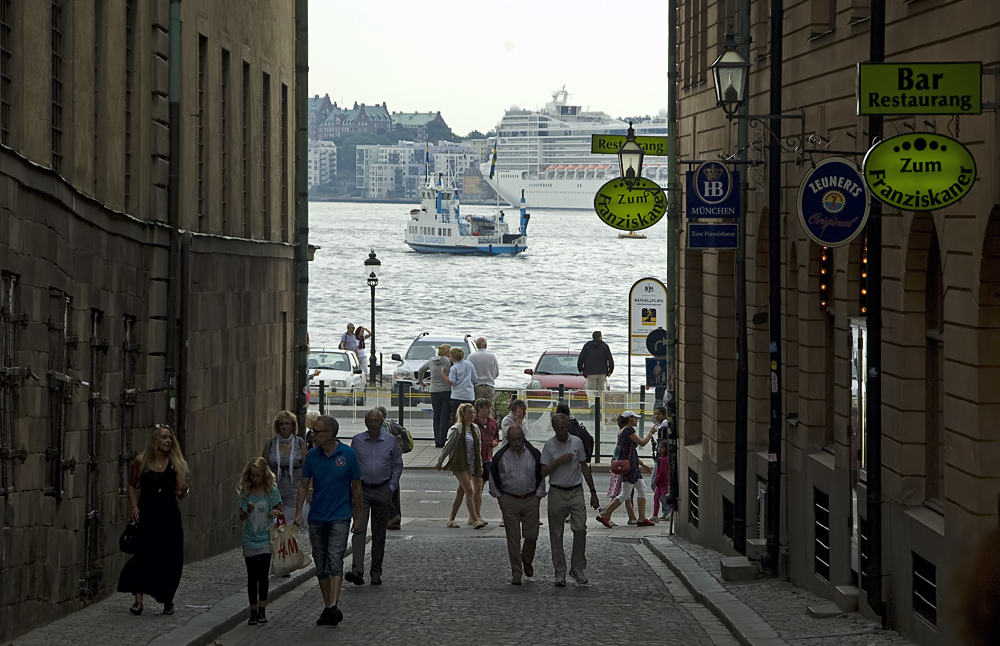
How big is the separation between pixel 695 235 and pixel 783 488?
280 cm

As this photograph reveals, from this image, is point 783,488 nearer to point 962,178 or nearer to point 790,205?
point 790,205

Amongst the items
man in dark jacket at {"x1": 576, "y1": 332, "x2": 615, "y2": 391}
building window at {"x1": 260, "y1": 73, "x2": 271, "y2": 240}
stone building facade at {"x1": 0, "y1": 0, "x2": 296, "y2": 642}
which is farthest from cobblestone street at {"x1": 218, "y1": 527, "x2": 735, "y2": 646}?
man in dark jacket at {"x1": 576, "y1": 332, "x2": 615, "y2": 391}

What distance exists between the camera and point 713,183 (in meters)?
17.0

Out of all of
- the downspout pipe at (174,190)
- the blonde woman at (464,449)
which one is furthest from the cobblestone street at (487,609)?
the downspout pipe at (174,190)

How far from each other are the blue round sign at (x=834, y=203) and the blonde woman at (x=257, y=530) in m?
4.64

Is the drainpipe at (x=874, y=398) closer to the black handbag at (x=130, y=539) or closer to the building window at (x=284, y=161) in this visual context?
the black handbag at (x=130, y=539)

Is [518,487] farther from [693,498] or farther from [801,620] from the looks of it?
[693,498]

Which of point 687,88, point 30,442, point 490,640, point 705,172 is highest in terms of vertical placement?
point 687,88

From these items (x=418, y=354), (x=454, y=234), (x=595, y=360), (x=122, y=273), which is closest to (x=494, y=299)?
(x=454, y=234)

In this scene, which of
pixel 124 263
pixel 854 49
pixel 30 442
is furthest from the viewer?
pixel 124 263

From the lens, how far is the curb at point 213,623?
11547 mm

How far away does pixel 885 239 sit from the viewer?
12383 millimetres

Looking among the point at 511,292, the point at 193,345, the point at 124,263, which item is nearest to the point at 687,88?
the point at 193,345

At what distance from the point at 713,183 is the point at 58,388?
745 centimetres
